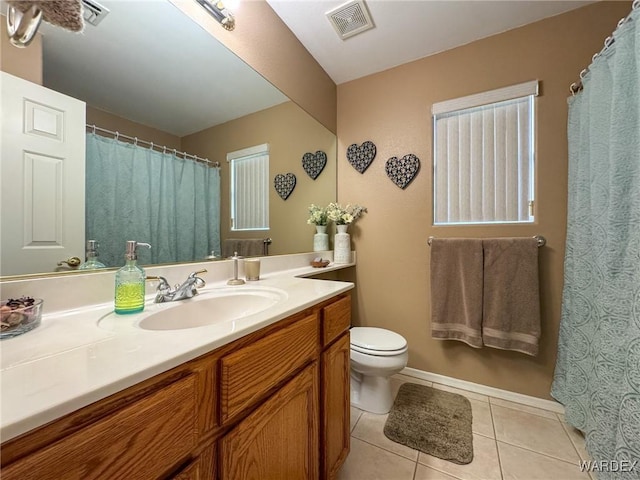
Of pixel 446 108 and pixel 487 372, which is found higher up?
pixel 446 108

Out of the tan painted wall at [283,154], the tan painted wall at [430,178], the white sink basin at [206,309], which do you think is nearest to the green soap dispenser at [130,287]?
the white sink basin at [206,309]

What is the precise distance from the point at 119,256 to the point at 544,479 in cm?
195

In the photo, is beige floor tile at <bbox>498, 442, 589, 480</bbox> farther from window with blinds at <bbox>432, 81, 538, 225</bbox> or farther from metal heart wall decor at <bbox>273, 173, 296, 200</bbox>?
metal heart wall decor at <bbox>273, 173, 296, 200</bbox>

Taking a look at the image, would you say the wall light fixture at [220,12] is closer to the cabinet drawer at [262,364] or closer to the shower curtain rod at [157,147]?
the shower curtain rod at [157,147]

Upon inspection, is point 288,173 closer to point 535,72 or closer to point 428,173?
point 428,173

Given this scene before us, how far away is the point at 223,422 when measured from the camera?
0.55m

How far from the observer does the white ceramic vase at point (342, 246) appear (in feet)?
6.48

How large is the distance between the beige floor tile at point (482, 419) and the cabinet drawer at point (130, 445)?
156cm

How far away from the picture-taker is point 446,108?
5.76 feet

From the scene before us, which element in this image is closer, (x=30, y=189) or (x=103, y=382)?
(x=103, y=382)

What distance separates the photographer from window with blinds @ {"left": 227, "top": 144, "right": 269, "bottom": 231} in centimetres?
132

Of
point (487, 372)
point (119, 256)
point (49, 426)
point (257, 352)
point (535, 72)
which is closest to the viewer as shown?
point (49, 426)

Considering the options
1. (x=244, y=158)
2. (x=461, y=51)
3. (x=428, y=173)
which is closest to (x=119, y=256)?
(x=244, y=158)

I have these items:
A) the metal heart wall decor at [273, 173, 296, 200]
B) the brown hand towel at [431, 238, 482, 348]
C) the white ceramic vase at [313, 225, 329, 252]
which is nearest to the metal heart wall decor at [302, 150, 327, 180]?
the metal heart wall decor at [273, 173, 296, 200]
